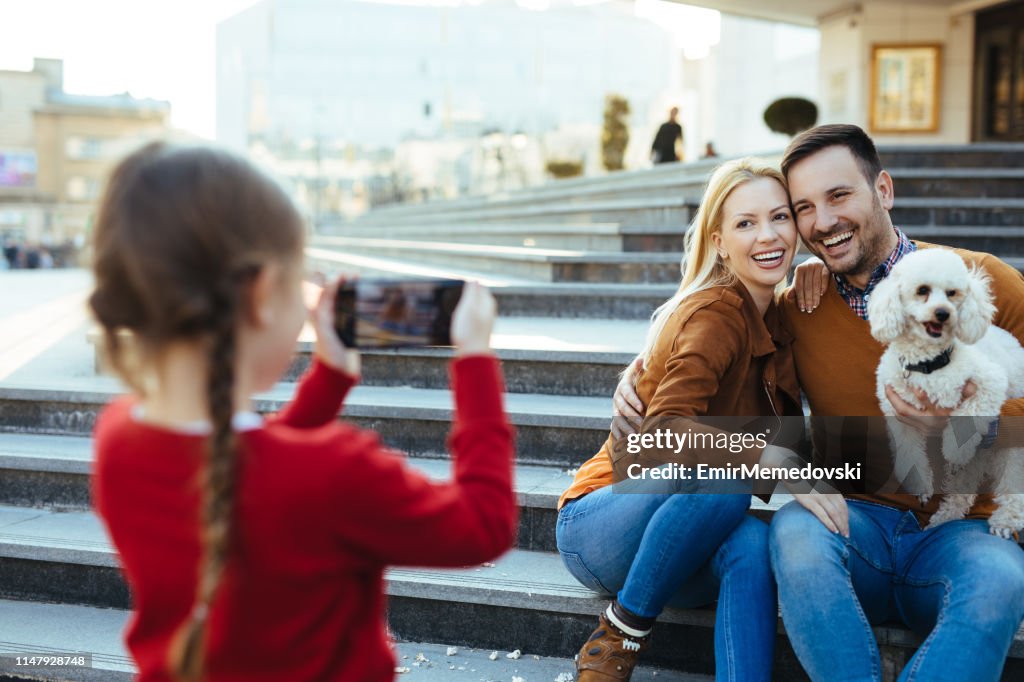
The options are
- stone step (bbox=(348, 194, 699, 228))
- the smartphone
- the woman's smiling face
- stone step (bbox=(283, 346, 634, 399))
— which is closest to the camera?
the smartphone

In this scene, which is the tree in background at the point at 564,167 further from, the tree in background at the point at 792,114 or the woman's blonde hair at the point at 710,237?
the woman's blonde hair at the point at 710,237

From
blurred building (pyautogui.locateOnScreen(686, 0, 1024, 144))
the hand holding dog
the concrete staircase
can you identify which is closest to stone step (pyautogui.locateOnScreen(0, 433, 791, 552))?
the concrete staircase

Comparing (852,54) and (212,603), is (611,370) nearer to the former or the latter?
(212,603)

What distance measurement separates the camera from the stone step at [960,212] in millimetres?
5438

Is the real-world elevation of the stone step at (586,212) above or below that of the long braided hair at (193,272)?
above

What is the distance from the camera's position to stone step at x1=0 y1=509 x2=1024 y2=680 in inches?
89.6

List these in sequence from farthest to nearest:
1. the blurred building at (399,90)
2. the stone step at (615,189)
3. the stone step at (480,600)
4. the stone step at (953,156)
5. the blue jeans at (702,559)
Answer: the blurred building at (399,90), the stone step at (615,189), the stone step at (953,156), the stone step at (480,600), the blue jeans at (702,559)

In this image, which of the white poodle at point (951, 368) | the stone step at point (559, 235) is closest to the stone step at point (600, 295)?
the stone step at point (559, 235)

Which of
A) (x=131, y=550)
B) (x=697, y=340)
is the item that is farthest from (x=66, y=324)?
(x=131, y=550)

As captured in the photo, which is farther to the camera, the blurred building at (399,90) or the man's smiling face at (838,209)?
the blurred building at (399,90)

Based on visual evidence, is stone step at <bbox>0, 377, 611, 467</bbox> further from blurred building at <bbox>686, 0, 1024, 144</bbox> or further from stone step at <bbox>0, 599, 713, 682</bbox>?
blurred building at <bbox>686, 0, 1024, 144</bbox>

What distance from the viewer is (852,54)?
37.4ft

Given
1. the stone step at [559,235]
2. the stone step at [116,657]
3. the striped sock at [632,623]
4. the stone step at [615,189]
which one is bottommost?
the stone step at [116,657]

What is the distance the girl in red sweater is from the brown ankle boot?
1.06 metres
